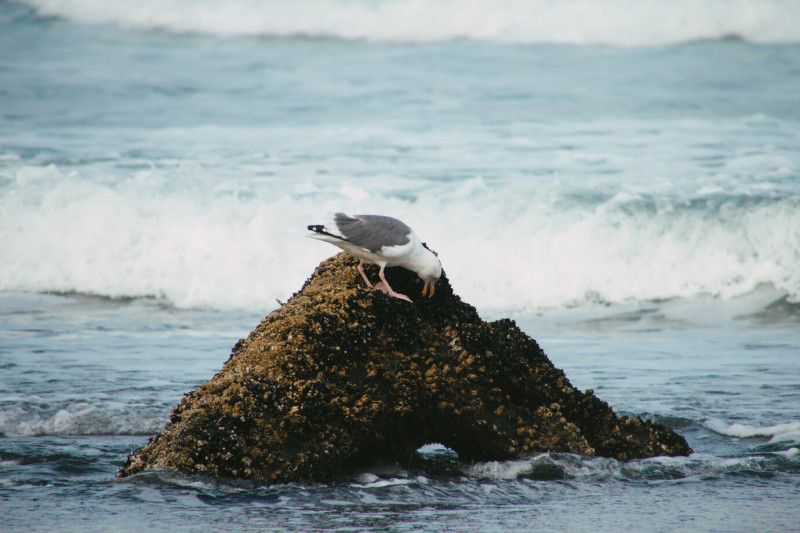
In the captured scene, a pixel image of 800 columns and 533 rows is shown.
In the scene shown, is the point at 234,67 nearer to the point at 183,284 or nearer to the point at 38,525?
the point at 183,284

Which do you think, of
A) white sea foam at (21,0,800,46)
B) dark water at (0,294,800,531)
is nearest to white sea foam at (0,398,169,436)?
dark water at (0,294,800,531)

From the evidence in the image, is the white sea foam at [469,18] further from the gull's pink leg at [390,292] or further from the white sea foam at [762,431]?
the gull's pink leg at [390,292]

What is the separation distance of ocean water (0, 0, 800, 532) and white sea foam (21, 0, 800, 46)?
68mm

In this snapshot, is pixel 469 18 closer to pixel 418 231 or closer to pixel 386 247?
pixel 418 231

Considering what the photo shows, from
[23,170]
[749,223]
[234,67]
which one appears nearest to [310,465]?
[749,223]

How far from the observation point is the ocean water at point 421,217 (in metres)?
4.20

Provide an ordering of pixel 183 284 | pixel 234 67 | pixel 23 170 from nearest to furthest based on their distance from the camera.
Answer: pixel 183 284 → pixel 23 170 → pixel 234 67

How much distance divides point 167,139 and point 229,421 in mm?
14374

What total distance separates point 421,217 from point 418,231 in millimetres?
496

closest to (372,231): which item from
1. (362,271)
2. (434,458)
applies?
(362,271)

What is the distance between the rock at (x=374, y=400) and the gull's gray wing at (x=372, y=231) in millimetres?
236

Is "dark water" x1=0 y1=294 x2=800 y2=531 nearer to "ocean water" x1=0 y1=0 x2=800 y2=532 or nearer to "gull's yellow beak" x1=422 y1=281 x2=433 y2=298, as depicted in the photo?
"ocean water" x1=0 y1=0 x2=800 y2=532

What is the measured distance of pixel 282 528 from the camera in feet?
11.7

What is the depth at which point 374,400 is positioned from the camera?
4070 mm
